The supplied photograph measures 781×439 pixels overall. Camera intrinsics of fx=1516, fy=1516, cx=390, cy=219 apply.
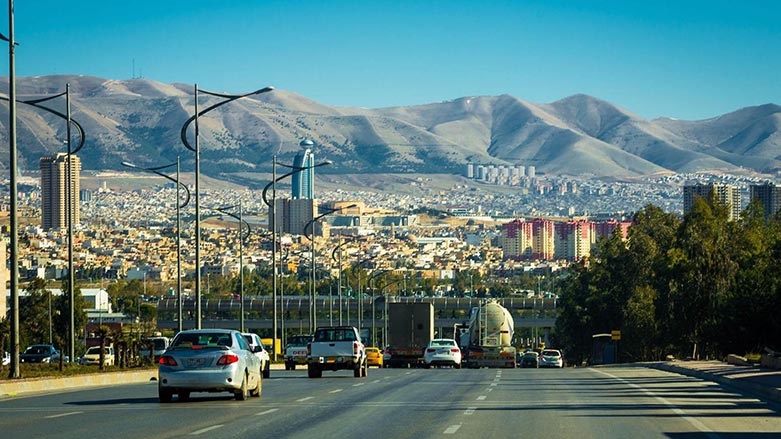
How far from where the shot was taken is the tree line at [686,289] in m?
66.8

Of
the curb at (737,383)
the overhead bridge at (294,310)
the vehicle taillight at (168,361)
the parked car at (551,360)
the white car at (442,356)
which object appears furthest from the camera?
the overhead bridge at (294,310)

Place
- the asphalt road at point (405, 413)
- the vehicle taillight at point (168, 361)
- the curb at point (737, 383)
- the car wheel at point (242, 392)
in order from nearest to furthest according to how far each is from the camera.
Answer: the asphalt road at point (405, 413) < the vehicle taillight at point (168, 361) < the car wheel at point (242, 392) < the curb at point (737, 383)

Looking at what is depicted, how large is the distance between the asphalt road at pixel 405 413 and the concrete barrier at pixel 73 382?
1.14 metres

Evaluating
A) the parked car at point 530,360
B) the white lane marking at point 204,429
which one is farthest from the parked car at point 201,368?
the parked car at point 530,360

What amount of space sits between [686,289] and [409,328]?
49.9ft

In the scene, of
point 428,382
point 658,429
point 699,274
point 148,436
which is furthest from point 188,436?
point 699,274

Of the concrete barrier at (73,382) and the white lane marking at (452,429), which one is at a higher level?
the white lane marking at (452,429)

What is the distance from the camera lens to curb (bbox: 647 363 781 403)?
33.9m

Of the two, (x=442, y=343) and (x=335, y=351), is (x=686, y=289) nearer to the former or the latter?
(x=442, y=343)

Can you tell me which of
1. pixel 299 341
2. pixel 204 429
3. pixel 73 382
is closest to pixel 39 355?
pixel 299 341

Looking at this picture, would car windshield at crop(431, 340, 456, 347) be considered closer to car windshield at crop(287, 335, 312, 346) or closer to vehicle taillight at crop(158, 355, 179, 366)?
car windshield at crop(287, 335, 312, 346)

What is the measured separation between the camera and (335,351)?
4931cm

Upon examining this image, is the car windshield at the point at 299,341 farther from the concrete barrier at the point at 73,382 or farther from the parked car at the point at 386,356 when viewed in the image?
the concrete barrier at the point at 73,382

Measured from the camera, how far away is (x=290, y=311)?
197 metres
